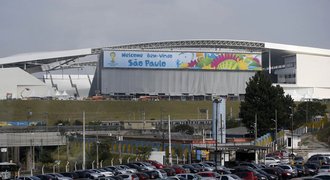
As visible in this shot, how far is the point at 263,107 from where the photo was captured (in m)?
83.5

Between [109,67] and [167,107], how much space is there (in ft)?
77.0

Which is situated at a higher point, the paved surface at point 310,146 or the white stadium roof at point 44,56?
the white stadium roof at point 44,56

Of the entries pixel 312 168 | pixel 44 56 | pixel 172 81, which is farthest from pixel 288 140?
pixel 44 56

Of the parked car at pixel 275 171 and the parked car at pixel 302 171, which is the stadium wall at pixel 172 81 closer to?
the parked car at pixel 302 171

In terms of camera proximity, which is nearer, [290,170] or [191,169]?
[290,170]

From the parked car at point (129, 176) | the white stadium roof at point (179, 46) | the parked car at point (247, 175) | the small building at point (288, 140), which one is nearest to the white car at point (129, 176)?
the parked car at point (129, 176)

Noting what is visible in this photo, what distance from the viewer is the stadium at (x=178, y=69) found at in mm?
159125

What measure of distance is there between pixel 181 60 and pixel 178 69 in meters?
2.56

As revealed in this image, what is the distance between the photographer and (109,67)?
158875 mm

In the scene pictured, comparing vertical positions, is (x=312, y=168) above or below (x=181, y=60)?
below

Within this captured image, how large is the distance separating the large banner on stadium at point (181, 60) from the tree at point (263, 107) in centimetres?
7546

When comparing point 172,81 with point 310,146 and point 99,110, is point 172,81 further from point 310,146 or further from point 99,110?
Answer: point 310,146

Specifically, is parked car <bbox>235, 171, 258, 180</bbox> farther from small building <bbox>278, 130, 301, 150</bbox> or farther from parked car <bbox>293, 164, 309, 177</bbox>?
small building <bbox>278, 130, 301, 150</bbox>

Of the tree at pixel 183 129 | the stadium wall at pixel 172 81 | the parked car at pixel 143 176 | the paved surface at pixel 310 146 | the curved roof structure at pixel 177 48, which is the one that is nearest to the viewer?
the parked car at pixel 143 176
